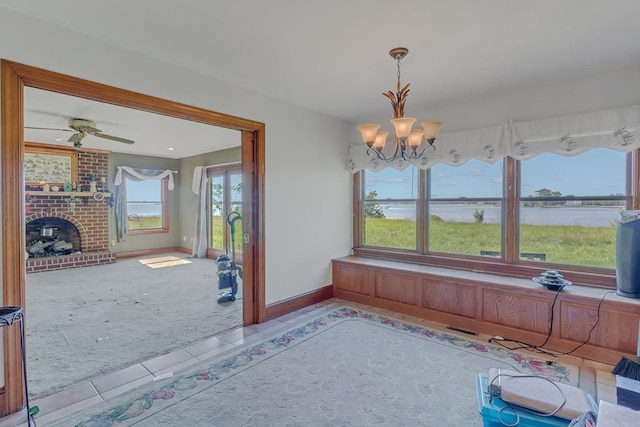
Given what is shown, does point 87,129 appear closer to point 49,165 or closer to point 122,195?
point 49,165

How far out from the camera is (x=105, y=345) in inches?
121

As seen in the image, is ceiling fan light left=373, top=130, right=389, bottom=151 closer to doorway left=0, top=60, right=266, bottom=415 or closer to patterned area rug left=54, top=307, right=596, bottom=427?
patterned area rug left=54, top=307, right=596, bottom=427

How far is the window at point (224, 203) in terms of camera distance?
718cm

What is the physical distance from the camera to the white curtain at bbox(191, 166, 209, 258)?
25.3 feet

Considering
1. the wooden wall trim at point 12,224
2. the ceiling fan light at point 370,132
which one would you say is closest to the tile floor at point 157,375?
the wooden wall trim at point 12,224

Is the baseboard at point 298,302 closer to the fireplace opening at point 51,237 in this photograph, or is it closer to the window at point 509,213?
the window at point 509,213

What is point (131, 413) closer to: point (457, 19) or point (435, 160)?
point (457, 19)

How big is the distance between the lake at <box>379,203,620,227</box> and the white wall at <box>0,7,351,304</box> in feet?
4.06

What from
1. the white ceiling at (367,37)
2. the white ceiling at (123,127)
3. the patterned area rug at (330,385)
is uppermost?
the white ceiling at (123,127)

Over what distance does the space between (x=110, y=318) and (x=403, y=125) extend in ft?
12.9

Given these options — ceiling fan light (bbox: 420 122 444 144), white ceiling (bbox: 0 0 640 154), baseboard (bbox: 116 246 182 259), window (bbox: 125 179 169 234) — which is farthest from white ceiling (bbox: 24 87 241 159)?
ceiling fan light (bbox: 420 122 444 144)

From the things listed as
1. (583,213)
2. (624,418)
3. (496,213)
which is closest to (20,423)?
(624,418)

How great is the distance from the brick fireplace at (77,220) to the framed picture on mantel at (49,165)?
16cm

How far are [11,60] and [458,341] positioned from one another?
4.24 m
